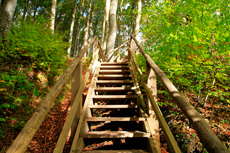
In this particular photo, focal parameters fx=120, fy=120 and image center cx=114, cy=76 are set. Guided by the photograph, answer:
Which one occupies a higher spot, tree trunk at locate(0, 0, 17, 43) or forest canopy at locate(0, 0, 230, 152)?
tree trunk at locate(0, 0, 17, 43)

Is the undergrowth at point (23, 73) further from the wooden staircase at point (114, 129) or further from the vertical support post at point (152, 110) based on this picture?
the vertical support post at point (152, 110)

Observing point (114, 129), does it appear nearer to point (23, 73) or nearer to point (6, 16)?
point (23, 73)

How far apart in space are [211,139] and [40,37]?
461 centimetres

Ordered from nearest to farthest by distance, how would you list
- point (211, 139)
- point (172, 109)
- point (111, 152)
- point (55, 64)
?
point (211, 139), point (111, 152), point (172, 109), point (55, 64)


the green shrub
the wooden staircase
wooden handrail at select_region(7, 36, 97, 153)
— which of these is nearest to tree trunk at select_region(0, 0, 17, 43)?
the green shrub

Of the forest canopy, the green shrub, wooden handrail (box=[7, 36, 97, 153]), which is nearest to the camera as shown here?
wooden handrail (box=[7, 36, 97, 153])

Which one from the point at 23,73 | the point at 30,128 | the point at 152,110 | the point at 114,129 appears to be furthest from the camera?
the point at 23,73

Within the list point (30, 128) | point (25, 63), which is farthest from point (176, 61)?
point (25, 63)

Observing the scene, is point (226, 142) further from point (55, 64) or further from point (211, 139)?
point (55, 64)

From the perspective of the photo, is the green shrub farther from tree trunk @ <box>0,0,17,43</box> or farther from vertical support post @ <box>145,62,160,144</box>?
vertical support post @ <box>145,62,160,144</box>

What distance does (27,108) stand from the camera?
126 inches

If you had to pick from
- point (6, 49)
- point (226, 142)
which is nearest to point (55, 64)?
point (6, 49)

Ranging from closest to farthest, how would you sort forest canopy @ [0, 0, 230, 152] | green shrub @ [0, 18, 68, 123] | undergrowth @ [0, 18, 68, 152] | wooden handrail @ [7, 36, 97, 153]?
wooden handrail @ [7, 36, 97, 153], forest canopy @ [0, 0, 230, 152], undergrowth @ [0, 18, 68, 152], green shrub @ [0, 18, 68, 123]

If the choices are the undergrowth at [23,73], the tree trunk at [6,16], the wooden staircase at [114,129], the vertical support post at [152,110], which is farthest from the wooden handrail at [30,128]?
the tree trunk at [6,16]
